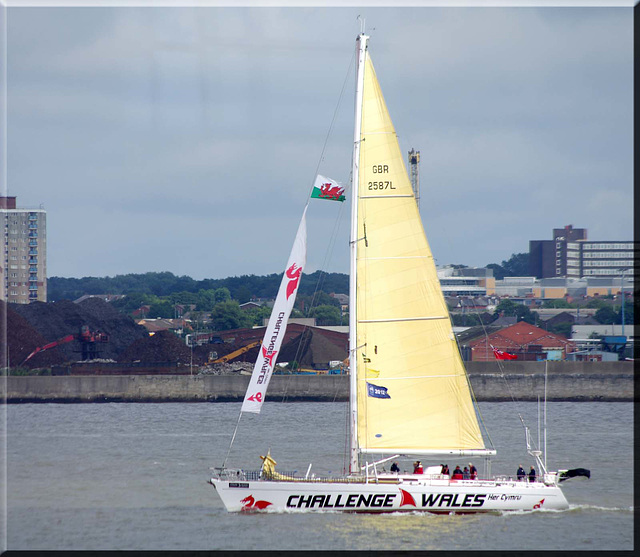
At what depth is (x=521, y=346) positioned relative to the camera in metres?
92.4

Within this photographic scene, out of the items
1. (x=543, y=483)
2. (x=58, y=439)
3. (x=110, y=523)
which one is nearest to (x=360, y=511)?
(x=543, y=483)

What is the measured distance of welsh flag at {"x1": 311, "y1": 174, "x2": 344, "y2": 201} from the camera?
1090 inches

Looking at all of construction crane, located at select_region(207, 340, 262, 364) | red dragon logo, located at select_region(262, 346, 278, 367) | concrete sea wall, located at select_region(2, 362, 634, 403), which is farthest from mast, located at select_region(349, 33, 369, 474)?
construction crane, located at select_region(207, 340, 262, 364)

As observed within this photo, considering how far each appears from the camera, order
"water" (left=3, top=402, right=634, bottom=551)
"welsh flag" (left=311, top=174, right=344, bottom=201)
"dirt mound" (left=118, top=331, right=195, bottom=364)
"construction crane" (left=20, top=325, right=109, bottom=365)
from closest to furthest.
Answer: "water" (left=3, top=402, right=634, bottom=551), "welsh flag" (left=311, top=174, right=344, bottom=201), "dirt mound" (left=118, top=331, right=195, bottom=364), "construction crane" (left=20, top=325, right=109, bottom=365)

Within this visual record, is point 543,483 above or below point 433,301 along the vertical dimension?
below

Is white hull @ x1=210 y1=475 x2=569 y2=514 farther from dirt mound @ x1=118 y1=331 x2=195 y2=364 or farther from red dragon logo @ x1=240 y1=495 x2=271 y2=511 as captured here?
dirt mound @ x1=118 y1=331 x2=195 y2=364

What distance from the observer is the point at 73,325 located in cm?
9575

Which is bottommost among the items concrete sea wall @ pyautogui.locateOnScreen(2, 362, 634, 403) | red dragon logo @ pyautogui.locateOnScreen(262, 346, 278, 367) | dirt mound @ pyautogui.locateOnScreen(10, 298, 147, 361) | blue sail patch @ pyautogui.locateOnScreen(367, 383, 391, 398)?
concrete sea wall @ pyautogui.locateOnScreen(2, 362, 634, 403)

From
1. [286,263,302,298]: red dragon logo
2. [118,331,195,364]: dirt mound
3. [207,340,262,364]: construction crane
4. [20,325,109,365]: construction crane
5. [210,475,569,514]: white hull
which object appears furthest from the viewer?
[207,340,262,364]: construction crane

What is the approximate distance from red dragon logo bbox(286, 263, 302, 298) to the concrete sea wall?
141 ft

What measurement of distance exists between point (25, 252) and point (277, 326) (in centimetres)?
14670

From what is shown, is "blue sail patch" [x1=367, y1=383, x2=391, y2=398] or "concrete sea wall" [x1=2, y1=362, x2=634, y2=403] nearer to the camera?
"blue sail patch" [x1=367, y1=383, x2=391, y2=398]

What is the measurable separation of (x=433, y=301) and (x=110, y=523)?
10.3 m

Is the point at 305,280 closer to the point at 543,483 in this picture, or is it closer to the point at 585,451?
the point at 585,451
